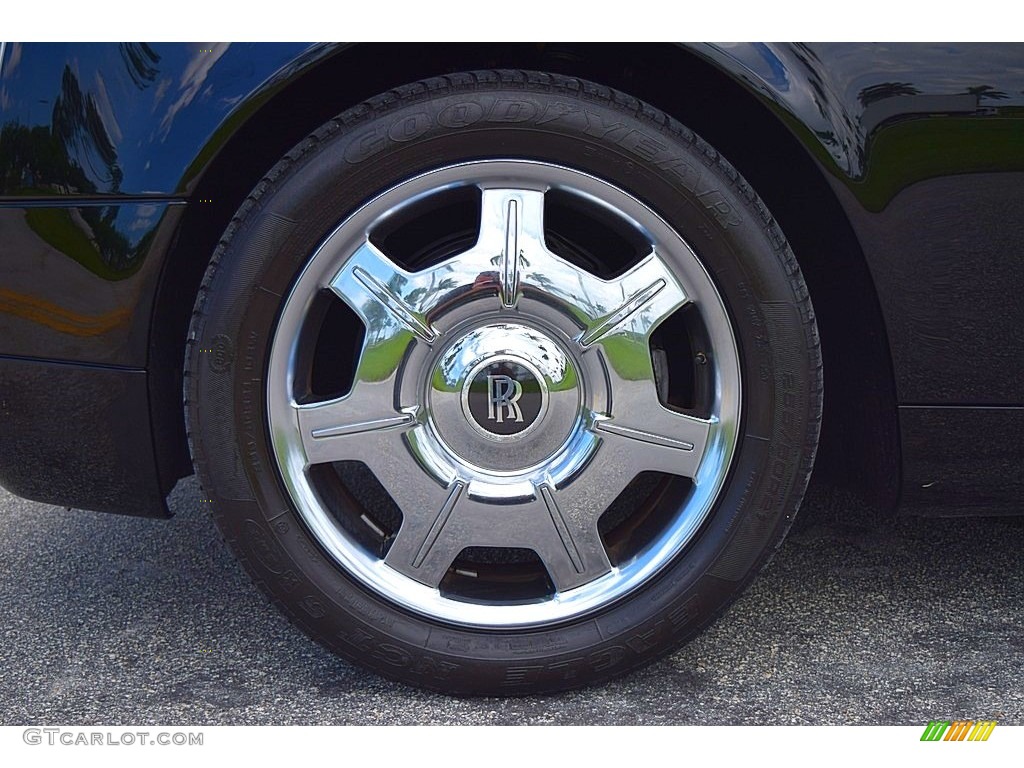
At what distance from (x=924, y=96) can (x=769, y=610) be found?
3.02 feet

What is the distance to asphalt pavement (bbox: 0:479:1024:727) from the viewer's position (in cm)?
151

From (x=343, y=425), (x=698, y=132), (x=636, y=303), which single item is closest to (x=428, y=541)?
(x=343, y=425)

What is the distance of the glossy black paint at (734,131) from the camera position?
1396mm

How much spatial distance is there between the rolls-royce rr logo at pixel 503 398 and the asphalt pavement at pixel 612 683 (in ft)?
1.45

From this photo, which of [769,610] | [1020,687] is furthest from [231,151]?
[1020,687]

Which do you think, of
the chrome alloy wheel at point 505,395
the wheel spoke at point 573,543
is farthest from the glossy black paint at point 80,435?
the wheel spoke at point 573,543

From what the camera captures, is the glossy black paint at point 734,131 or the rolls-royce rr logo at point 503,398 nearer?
the glossy black paint at point 734,131

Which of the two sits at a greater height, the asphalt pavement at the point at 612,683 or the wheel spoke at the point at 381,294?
the wheel spoke at the point at 381,294

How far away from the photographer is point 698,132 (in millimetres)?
1599

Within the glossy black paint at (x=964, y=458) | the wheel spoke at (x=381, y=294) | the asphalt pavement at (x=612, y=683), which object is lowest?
the asphalt pavement at (x=612, y=683)

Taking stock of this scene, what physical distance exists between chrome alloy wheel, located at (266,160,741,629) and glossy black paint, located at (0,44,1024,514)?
0.21m
